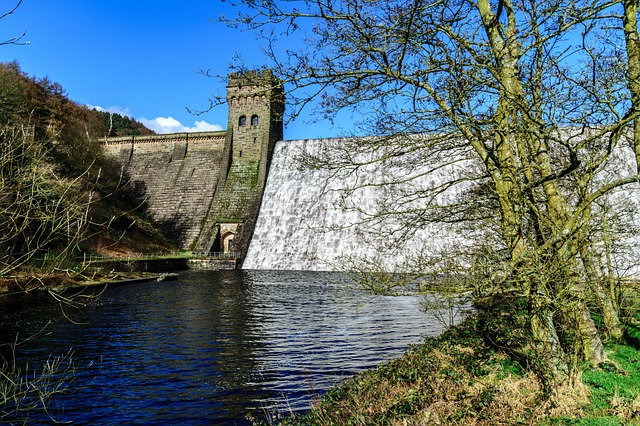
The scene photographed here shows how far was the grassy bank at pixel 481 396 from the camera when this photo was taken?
15.9 feet

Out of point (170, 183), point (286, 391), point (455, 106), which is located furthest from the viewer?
point (170, 183)

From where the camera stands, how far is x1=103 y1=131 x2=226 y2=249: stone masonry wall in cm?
3756

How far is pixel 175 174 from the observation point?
135 feet

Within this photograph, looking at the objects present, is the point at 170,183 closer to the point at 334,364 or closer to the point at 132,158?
the point at 132,158

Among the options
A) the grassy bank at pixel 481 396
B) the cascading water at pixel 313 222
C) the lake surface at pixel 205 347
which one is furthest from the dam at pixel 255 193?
the grassy bank at pixel 481 396

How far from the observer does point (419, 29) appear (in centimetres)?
645

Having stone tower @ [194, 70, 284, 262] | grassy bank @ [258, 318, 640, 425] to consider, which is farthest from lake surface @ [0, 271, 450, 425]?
stone tower @ [194, 70, 284, 262]

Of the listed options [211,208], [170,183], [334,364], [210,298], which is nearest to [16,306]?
[210,298]

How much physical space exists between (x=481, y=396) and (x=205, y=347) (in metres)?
6.93

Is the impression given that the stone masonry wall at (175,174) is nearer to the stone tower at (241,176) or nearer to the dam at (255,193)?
the dam at (255,193)

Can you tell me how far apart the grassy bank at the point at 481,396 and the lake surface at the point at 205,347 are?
1.25 metres

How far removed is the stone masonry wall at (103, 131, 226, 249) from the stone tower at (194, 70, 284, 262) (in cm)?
114

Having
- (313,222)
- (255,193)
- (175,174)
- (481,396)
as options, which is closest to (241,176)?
(255,193)

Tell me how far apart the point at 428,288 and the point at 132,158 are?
4343 centimetres
